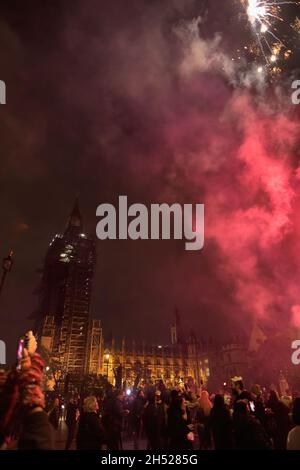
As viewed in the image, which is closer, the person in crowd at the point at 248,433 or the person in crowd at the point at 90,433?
the person in crowd at the point at 248,433

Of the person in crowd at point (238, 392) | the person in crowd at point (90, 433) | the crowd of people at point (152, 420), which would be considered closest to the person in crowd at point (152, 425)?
the crowd of people at point (152, 420)

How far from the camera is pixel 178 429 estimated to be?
683 centimetres

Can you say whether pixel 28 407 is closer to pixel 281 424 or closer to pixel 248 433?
pixel 248 433

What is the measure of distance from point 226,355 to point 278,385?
32369 millimetres

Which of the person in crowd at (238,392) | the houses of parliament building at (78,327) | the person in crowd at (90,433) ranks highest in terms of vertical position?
the houses of parliament building at (78,327)

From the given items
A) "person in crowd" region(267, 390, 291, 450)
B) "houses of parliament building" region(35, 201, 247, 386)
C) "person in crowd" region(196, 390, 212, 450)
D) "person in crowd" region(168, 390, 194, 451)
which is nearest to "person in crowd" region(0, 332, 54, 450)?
"person in crowd" region(168, 390, 194, 451)

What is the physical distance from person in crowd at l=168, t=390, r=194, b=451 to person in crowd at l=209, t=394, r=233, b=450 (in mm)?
562

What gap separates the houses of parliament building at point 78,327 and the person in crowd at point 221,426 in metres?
35.9

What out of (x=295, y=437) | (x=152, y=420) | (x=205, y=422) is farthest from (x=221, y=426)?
(x=205, y=422)

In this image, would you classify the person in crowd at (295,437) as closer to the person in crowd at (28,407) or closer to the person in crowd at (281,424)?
the person in crowd at (28,407)

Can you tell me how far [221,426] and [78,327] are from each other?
51.7m

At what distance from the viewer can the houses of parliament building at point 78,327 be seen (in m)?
52.2
